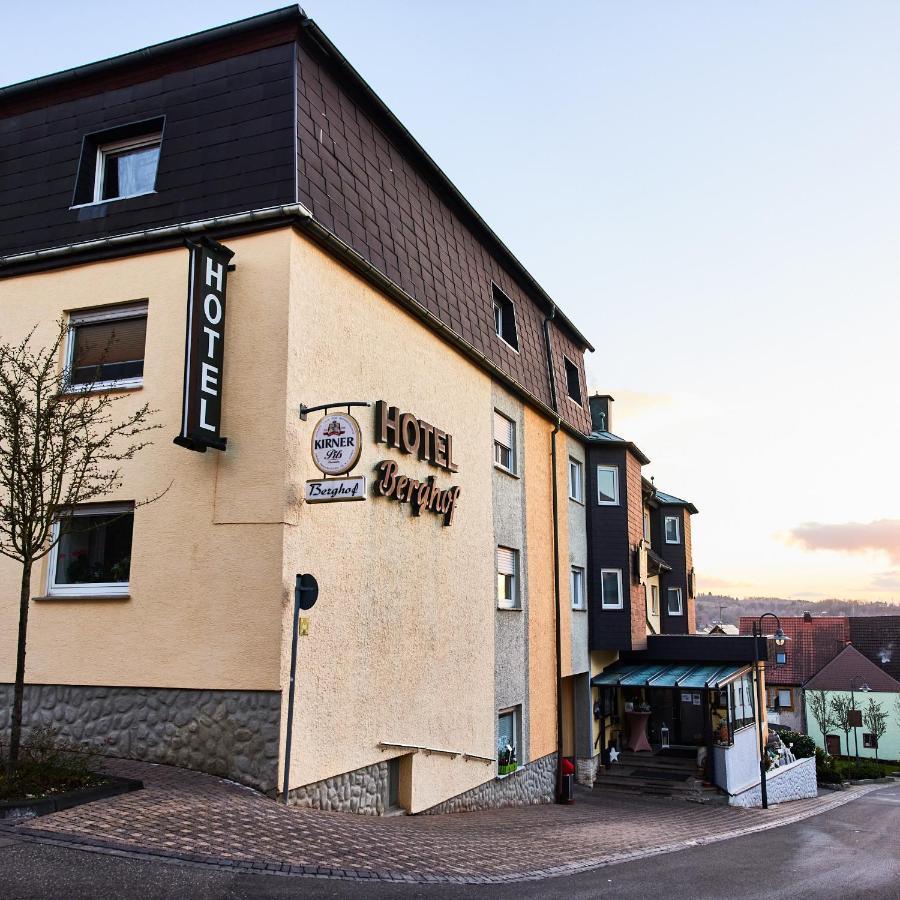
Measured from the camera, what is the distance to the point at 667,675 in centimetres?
2500

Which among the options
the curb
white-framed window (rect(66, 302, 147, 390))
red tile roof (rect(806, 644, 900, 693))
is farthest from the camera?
red tile roof (rect(806, 644, 900, 693))

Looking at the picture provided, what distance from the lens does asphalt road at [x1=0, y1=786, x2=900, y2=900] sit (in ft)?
21.6

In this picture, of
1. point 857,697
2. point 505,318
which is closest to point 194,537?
point 505,318

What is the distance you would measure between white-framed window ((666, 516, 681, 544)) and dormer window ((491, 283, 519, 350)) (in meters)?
25.2

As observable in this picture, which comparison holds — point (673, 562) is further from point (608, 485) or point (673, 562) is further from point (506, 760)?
point (506, 760)

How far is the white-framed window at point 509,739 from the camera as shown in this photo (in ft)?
57.9

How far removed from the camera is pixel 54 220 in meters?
12.5

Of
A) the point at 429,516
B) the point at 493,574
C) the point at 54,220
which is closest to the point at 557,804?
the point at 493,574

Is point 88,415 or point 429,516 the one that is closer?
point 88,415

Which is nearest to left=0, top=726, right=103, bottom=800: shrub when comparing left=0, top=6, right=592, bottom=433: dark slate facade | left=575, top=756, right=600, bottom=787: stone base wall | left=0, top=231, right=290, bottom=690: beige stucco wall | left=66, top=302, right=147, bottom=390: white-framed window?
left=0, top=231, right=290, bottom=690: beige stucco wall

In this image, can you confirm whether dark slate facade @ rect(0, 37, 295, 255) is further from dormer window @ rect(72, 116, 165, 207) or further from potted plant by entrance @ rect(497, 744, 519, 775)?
potted plant by entrance @ rect(497, 744, 519, 775)

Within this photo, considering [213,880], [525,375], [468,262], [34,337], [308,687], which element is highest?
[468,262]

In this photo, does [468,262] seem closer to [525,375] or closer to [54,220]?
[525,375]

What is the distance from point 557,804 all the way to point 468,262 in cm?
1241
